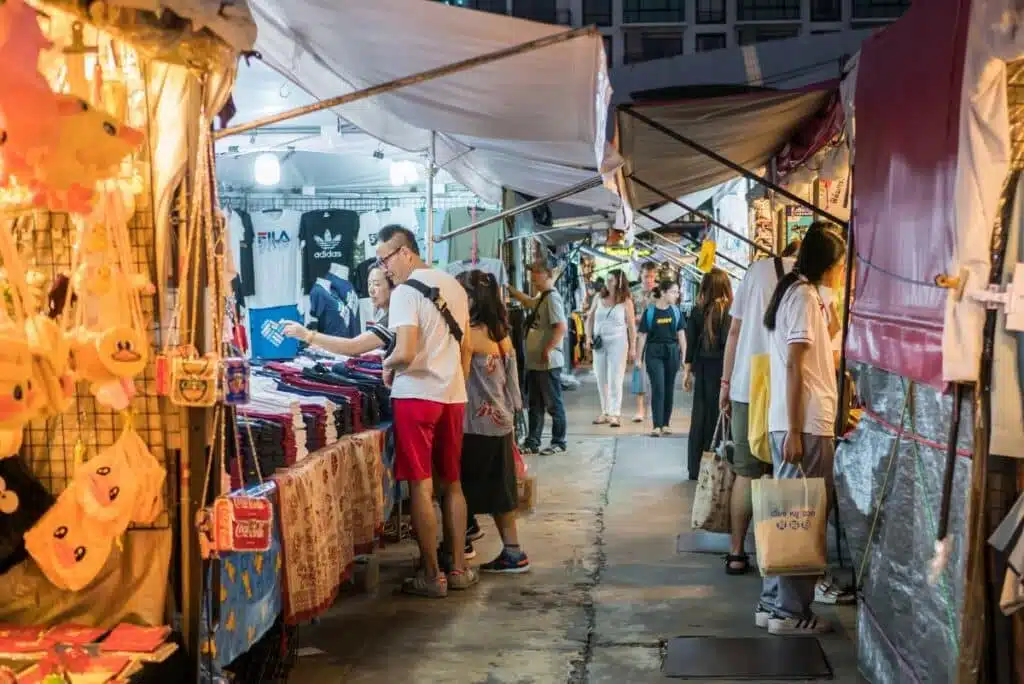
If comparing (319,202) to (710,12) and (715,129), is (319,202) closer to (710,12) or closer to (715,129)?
(715,129)

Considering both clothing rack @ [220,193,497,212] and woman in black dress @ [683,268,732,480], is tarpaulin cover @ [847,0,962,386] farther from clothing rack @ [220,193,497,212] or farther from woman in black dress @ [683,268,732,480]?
clothing rack @ [220,193,497,212]

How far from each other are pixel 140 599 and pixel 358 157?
770 cm

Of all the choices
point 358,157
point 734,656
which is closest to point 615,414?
point 358,157

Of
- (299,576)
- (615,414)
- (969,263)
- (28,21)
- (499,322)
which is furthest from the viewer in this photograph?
(615,414)

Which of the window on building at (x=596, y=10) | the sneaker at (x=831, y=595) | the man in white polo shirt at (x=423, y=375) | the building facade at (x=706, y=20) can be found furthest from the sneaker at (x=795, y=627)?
the building facade at (x=706, y=20)

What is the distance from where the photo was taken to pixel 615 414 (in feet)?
47.3

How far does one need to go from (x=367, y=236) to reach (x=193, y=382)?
8158mm

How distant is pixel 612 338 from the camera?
13977 mm

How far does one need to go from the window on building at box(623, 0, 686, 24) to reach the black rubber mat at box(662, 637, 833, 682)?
256 ft

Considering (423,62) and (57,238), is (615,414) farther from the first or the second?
(57,238)

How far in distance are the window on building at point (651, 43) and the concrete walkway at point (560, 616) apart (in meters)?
74.1

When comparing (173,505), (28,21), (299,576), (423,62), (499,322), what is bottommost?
(299,576)

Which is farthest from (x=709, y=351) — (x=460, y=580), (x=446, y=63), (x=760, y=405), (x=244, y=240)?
(x=244, y=240)

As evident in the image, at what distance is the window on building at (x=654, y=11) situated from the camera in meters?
79.2
